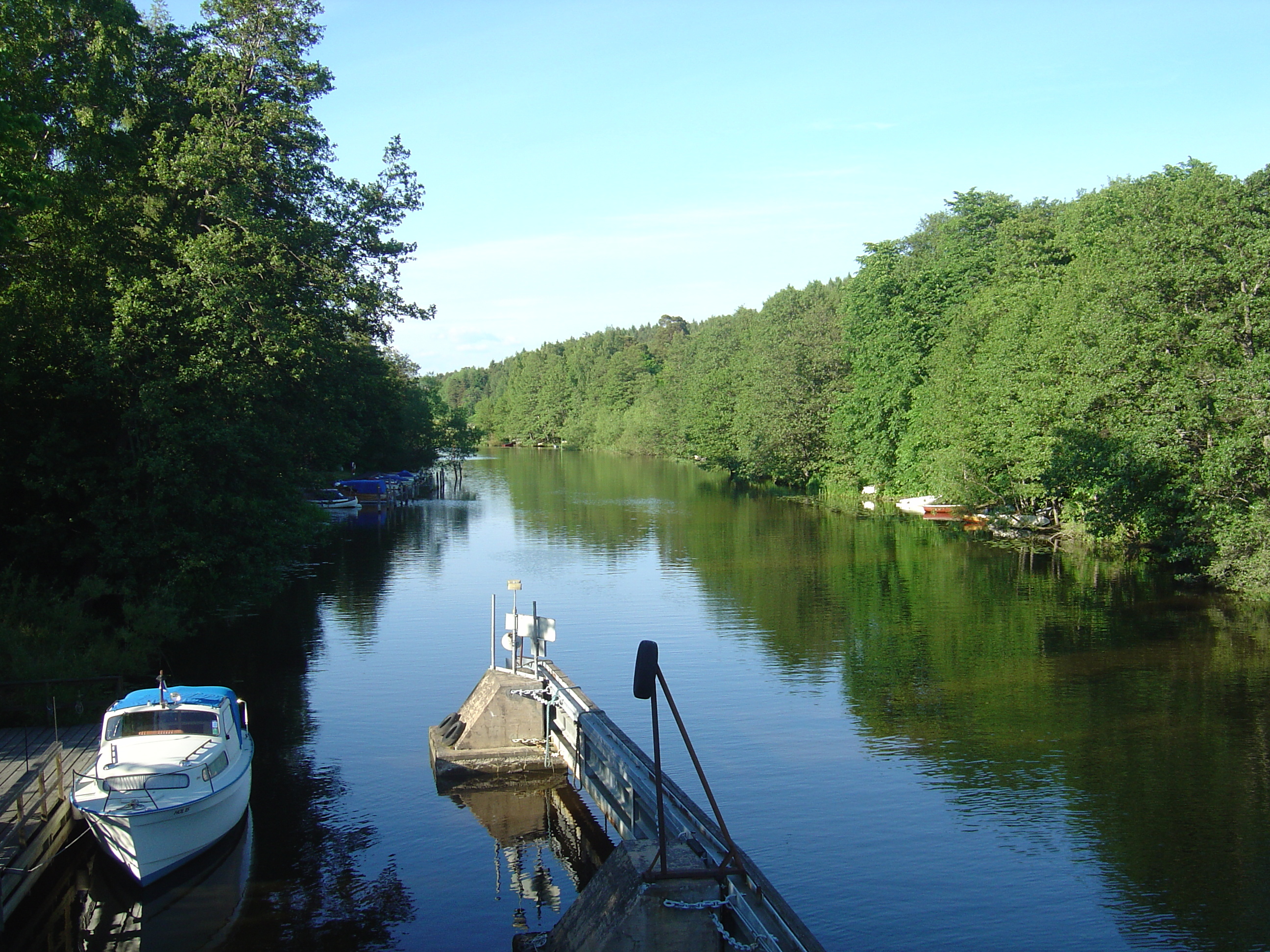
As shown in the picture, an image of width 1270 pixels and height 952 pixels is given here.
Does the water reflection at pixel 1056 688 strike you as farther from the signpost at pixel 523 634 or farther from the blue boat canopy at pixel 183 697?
the blue boat canopy at pixel 183 697

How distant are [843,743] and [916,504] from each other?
3985 cm

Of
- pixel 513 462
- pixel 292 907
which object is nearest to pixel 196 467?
pixel 292 907

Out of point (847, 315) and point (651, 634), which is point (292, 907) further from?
point (847, 315)

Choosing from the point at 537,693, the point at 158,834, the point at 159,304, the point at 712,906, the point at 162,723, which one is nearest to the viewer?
the point at 712,906

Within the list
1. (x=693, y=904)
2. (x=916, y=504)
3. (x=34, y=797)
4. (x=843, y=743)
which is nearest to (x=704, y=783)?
(x=693, y=904)

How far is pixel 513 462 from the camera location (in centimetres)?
12219

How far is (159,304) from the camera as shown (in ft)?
78.1

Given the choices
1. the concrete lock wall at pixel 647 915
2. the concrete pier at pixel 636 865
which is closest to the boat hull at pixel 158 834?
the concrete pier at pixel 636 865

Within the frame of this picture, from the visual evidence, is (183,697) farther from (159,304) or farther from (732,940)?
(159,304)

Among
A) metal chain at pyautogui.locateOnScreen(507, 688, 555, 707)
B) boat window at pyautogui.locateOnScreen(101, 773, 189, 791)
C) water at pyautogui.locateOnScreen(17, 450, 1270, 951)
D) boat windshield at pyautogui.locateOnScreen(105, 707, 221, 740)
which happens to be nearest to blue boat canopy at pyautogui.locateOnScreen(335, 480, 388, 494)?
water at pyautogui.locateOnScreen(17, 450, 1270, 951)

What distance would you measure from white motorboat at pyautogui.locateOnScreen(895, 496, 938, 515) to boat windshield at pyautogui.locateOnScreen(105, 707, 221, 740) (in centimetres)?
4518

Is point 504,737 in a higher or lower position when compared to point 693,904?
lower

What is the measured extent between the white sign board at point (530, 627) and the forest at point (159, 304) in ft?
27.4

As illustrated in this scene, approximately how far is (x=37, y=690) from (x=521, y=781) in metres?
8.76
